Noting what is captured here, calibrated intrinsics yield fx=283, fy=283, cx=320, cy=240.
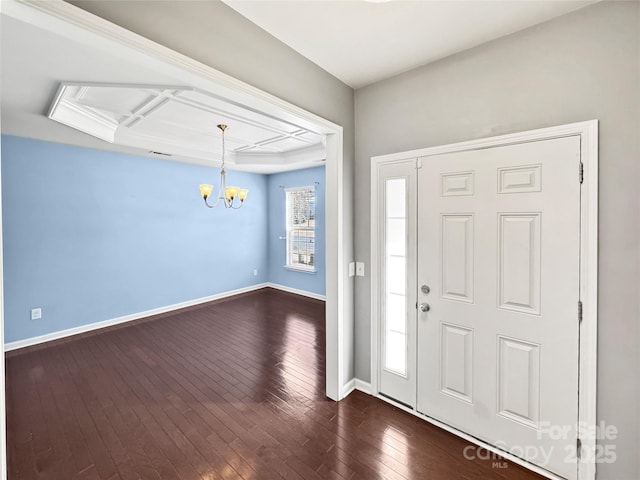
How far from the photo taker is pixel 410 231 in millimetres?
2303

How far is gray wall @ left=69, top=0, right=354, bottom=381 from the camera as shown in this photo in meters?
1.33

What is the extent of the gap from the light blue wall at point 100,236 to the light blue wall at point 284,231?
37.5 inches

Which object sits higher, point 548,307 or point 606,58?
point 606,58

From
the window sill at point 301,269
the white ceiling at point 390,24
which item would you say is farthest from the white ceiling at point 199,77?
the window sill at point 301,269

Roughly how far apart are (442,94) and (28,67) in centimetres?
310

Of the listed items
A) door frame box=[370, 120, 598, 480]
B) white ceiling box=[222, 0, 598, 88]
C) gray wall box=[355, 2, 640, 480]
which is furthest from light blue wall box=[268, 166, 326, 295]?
door frame box=[370, 120, 598, 480]

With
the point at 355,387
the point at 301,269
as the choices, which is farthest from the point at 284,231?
the point at 355,387

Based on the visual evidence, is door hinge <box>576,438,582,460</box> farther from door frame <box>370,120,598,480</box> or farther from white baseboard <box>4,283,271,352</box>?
white baseboard <box>4,283,271,352</box>

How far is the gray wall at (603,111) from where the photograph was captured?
153cm

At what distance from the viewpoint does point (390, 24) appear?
180 cm

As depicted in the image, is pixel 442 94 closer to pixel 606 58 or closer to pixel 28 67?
pixel 606 58

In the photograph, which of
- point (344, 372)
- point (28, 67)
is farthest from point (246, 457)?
point (28, 67)

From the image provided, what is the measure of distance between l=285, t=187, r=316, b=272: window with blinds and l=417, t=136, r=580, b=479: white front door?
3.77 metres

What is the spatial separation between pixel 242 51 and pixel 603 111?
2.11m
